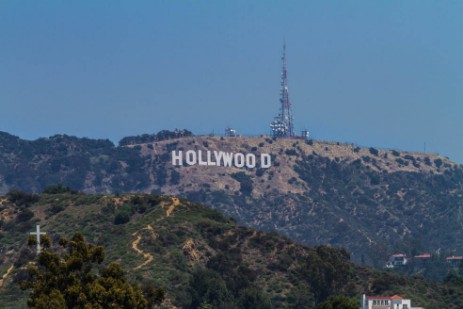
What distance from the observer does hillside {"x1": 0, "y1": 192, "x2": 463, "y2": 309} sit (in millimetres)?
153250

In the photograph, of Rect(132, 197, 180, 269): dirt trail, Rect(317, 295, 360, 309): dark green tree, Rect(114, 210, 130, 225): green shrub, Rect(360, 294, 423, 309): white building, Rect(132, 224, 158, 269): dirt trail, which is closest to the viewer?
Rect(317, 295, 360, 309): dark green tree

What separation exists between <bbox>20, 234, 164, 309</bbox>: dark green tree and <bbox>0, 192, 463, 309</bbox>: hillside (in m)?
65.9

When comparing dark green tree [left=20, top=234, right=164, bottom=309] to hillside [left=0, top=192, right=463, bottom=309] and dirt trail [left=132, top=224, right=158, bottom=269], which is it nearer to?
hillside [left=0, top=192, right=463, bottom=309]

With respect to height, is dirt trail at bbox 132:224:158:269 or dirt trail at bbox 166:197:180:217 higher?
dirt trail at bbox 166:197:180:217

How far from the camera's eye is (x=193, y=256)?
6678 inches

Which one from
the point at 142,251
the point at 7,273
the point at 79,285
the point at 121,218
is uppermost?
the point at 121,218

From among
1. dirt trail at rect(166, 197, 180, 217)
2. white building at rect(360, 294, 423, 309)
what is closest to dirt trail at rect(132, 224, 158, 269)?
dirt trail at rect(166, 197, 180, 217)

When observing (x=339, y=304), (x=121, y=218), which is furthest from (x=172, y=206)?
(x=339, y=304)

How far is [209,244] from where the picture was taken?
17450cm

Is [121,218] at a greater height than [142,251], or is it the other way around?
[121,218]

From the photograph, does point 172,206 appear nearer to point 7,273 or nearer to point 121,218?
point 121,218

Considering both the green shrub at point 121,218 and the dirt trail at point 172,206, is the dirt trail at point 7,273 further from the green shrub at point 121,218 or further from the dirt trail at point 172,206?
the dirt trail at point 172,206

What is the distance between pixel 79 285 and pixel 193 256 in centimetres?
9774

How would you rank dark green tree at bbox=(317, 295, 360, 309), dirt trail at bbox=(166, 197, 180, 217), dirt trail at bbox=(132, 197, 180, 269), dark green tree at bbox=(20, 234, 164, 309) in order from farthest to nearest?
dirt trail at bbox=(166, 197, 180, 217), dirt trail at bbox=(132, 197, 180, 269), dark green tree at bbox=(317, 295, 360, 309), dark green tree at bbox=(20, 234, 164, 309)
